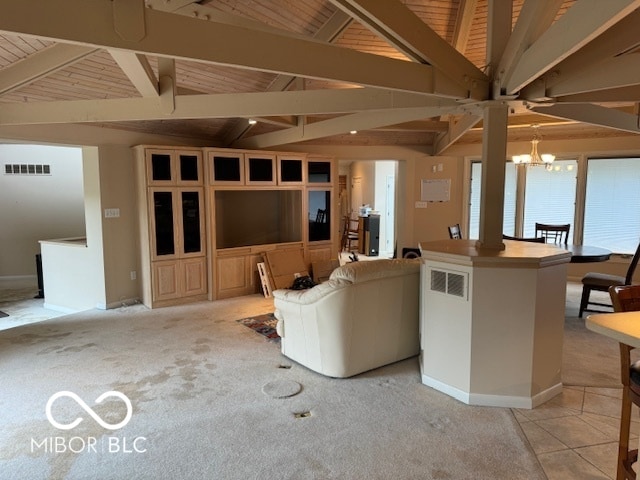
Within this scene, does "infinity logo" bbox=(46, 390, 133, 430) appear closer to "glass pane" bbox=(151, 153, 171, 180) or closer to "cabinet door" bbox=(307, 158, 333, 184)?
"glass pane" bbox=(151, 153, 171, 180)

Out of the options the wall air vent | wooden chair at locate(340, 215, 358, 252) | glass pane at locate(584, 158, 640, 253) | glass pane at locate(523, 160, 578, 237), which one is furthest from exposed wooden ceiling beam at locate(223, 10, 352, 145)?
the wall air vent

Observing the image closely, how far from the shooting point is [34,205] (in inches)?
354

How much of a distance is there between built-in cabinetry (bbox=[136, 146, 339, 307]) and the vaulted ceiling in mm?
637

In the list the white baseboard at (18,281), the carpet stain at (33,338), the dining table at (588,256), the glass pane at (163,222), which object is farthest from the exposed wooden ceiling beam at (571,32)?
the white baseboard at (18,281)

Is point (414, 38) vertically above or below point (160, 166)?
above

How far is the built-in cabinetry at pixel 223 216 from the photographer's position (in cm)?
548

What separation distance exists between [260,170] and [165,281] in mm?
2135

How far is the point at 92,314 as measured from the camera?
17.5 feet

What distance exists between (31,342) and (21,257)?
5.87 meters

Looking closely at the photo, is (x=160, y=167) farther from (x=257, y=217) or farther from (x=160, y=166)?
(x=257, y=217)

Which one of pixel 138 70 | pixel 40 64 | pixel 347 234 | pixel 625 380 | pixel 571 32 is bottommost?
pixel 347 234

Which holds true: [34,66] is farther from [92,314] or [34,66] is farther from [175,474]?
[175,474]

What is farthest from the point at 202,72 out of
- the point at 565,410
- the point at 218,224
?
the point at 565,410

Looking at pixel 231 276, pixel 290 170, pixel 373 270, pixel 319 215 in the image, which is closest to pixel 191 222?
pixel 231 276
